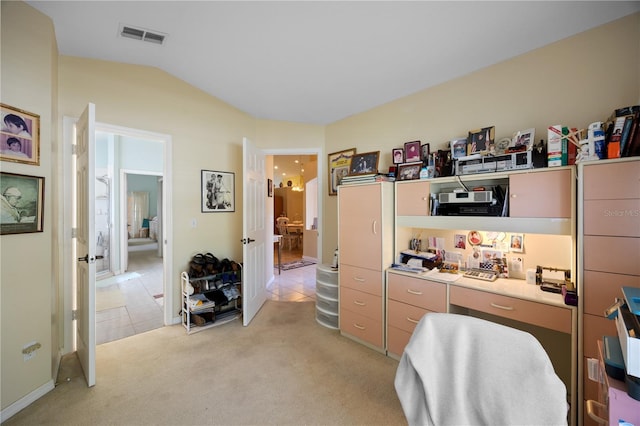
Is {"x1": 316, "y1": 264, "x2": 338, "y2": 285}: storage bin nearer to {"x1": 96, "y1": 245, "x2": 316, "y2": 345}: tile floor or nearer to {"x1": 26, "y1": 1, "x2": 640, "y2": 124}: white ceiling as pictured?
{"x1": 96, "y1": 245, "x2": 316, "y2": 345}: tile floor

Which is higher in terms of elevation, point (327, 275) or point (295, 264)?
point (327, 275)

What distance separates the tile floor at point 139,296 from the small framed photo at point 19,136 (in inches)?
75.2

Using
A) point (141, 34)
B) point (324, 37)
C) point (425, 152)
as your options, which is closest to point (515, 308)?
point (425, 152)

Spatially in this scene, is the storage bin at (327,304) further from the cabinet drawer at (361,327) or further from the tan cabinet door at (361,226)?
the tan cabinet door at (361,226)

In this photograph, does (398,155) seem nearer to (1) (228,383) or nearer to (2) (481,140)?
(2) (481,140)

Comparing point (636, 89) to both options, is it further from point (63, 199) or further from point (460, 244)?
point (63, 199)

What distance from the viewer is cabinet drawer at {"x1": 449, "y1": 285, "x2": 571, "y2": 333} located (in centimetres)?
164

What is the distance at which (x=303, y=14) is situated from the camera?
1.80 m

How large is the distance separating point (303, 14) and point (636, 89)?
7.42ft

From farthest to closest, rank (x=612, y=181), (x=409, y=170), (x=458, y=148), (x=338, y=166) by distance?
1. (x=338, y=166)
2. (x=409, y=170)
3. (x=458, y=148)
4. (x=612, y=181)

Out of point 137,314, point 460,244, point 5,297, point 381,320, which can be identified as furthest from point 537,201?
point 137,314

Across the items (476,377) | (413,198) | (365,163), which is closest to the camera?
(476,377)

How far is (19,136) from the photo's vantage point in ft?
5.80

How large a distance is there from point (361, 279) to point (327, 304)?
0.65m
